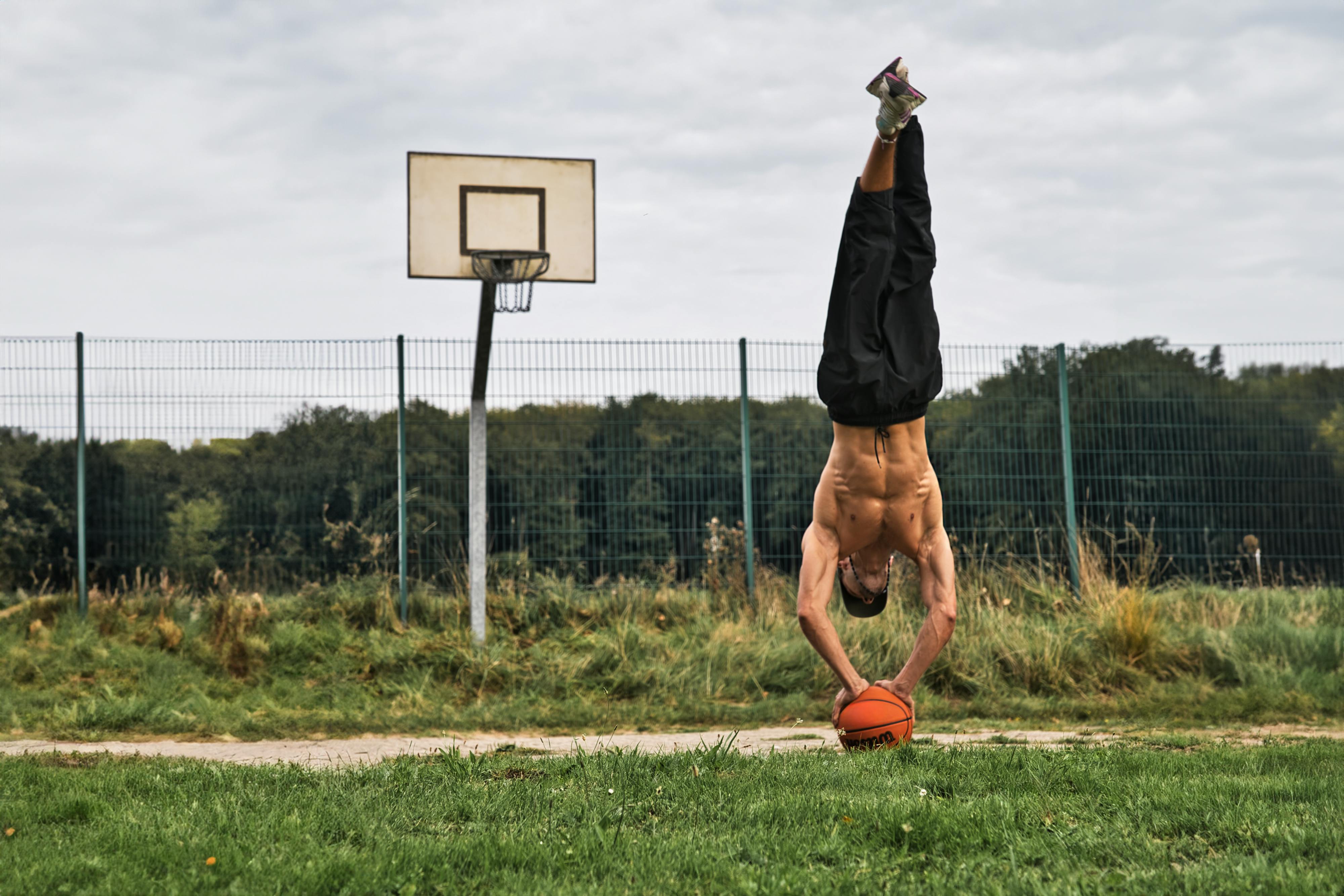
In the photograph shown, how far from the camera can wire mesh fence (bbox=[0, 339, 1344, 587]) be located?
1138 cm

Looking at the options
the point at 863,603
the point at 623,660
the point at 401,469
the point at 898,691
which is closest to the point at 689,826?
the point at 898,691

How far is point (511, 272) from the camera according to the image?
33.9ft

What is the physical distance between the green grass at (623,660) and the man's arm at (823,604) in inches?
72.4

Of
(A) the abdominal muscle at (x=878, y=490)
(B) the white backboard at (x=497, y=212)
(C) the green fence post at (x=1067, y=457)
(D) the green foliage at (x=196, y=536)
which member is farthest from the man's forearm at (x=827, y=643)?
(D) the green foliage at (x=196, y=536)

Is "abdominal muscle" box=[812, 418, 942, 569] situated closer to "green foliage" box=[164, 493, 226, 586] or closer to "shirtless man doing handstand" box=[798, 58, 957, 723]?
"shirtless man doing handstand" box=[798, 58, 957, 723]

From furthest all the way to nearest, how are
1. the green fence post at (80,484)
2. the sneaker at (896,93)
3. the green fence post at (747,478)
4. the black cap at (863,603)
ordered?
1. the green fence post at (747,478)
2. the green fence post at (80,484)
3. the black cap at (863,603)
4. the sneaker at (896,93)

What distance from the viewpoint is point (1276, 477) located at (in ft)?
41.3

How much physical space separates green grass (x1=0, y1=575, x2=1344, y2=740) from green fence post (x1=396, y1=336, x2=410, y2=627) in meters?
0.23

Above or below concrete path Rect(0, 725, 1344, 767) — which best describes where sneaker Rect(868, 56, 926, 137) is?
above

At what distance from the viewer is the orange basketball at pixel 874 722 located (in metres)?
6.21

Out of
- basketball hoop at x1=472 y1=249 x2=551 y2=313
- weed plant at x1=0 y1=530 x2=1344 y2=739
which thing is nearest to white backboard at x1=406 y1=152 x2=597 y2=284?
basketball hoop at x1=472 y1=249 x2=551 y2=313

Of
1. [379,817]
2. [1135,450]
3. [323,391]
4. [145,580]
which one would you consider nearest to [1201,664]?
[1135,450]

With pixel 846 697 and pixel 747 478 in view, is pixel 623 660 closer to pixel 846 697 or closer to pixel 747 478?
pixel 747 478

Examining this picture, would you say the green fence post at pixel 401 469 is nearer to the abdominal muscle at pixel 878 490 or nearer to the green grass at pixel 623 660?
the green grass at pixel 623 660
